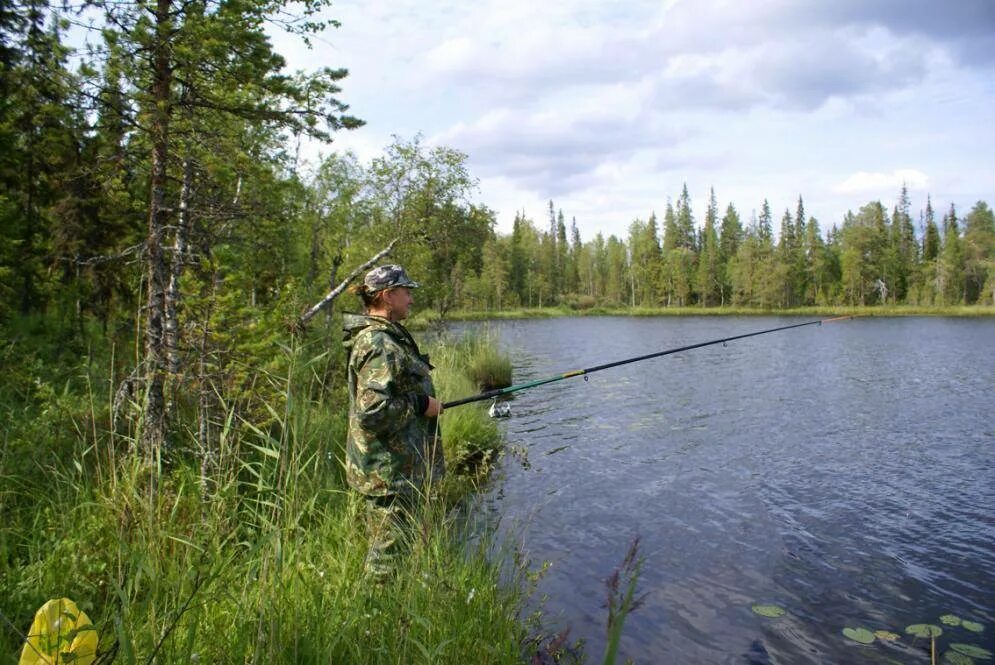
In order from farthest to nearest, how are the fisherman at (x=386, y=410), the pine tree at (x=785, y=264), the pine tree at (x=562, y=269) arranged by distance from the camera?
the pine tree at (x=562, y=269) → the pine tree at (x=785, y=264) → the fisherman at (x=386, y=410)

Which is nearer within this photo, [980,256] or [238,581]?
[238,581]

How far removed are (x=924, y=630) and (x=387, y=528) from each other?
14.2 feet

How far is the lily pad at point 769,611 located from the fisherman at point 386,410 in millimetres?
3167

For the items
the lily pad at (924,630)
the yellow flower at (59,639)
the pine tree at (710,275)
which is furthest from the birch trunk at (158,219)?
the pine tree at (710,275)

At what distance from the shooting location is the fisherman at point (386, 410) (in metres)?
3.96

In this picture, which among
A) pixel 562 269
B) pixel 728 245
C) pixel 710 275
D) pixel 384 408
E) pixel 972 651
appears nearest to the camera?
pixel 384 408

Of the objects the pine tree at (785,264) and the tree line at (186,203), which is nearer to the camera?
the tree line at (186,203)

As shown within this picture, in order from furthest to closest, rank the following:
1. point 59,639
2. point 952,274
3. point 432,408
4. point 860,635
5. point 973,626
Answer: point 952,274
point 973,626
point 860,635
point 432,408
point 59,639

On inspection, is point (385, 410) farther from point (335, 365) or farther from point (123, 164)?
point (335, 365)

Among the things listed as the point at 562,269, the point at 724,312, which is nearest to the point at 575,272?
the point at 562,269

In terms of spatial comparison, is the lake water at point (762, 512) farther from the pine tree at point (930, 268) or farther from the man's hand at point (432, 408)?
the pine tree at point (930, 268)

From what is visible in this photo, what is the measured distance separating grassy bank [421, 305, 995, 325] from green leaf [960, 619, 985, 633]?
48895mm

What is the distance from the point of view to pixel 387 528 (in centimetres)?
399

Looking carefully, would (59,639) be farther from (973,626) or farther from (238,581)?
(973,626)
